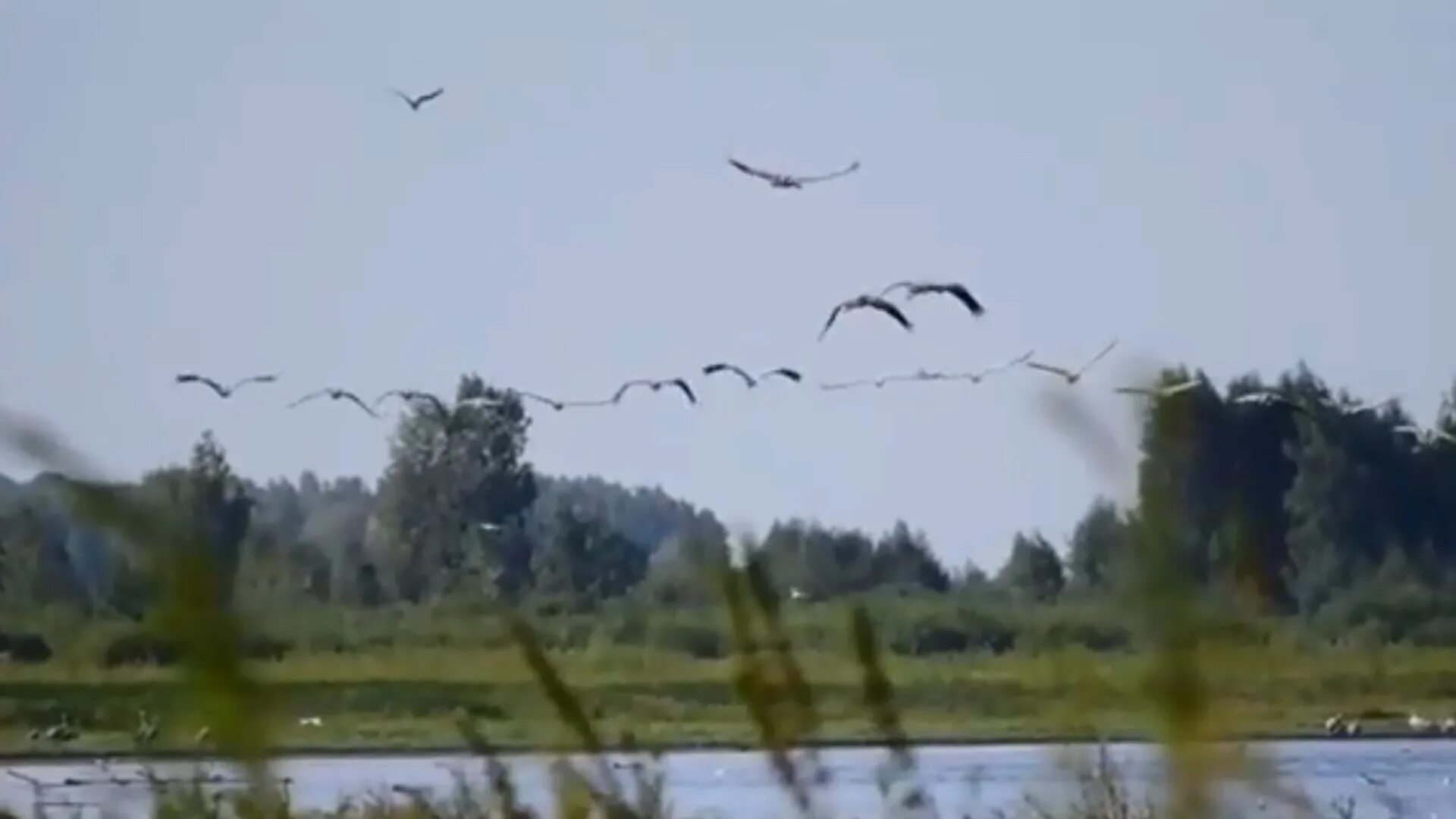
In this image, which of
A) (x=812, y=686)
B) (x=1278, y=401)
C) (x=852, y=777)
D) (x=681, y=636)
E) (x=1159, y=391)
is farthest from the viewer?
(x=681, y=636)

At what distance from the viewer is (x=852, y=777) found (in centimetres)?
301

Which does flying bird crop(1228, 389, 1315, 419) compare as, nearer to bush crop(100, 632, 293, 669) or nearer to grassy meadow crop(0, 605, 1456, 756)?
grassy meadow crop(0, 605, 1456, 756)

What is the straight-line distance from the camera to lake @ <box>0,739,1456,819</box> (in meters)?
1.46

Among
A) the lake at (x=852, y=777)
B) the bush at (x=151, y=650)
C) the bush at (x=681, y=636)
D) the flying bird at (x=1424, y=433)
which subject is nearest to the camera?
the bush at (x=151, y=650)

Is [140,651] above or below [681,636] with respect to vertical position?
below

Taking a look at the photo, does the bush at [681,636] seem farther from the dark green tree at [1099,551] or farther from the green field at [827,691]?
the dark green tree at [1099,551]

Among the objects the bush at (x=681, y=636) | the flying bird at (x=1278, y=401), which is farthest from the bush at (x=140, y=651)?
the bush at (x=681, y=636)

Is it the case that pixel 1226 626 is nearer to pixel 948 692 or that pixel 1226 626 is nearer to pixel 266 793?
pixel 266 793

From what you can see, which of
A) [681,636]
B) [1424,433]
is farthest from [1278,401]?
[681,636]

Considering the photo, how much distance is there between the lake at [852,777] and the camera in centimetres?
146

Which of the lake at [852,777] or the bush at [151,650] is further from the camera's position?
the lake at [852,777]

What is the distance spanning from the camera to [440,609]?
83.3 inches

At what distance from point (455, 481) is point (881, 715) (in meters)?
11.6

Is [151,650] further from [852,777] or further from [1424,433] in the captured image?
[1424,433]
